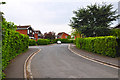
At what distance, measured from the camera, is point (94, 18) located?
22.2 m

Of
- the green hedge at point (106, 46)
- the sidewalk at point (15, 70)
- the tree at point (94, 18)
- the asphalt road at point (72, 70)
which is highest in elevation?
the tree at point (94, 18)

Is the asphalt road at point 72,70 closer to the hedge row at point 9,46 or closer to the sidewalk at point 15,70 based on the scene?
the sidewalk at point 15,70

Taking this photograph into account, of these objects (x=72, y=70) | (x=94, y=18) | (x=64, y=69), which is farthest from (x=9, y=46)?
(x=94, y=18)

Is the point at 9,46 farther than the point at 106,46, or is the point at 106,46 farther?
the point at 106,46

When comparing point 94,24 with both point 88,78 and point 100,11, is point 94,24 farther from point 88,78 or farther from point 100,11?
point 88,78

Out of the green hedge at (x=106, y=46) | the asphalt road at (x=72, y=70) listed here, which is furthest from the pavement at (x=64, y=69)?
the green hedge at (x=106, y=46)

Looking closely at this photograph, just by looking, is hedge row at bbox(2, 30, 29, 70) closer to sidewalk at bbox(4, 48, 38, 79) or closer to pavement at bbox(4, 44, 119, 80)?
sidewalk at bbox(4, 48, 38, 79)

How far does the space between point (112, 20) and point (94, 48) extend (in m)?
11.7

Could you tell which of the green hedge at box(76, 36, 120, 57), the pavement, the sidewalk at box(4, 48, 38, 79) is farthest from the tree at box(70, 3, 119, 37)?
the sidewalk at box(4, 48, 38, 79)

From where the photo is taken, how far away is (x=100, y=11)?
70.8 feet

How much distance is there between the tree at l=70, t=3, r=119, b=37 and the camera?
21234mm

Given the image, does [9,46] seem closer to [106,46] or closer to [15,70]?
[15,70]

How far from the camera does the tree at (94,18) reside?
69.7 ft

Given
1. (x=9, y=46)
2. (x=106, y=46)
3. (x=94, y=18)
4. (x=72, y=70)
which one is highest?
(x=94, y=18)
